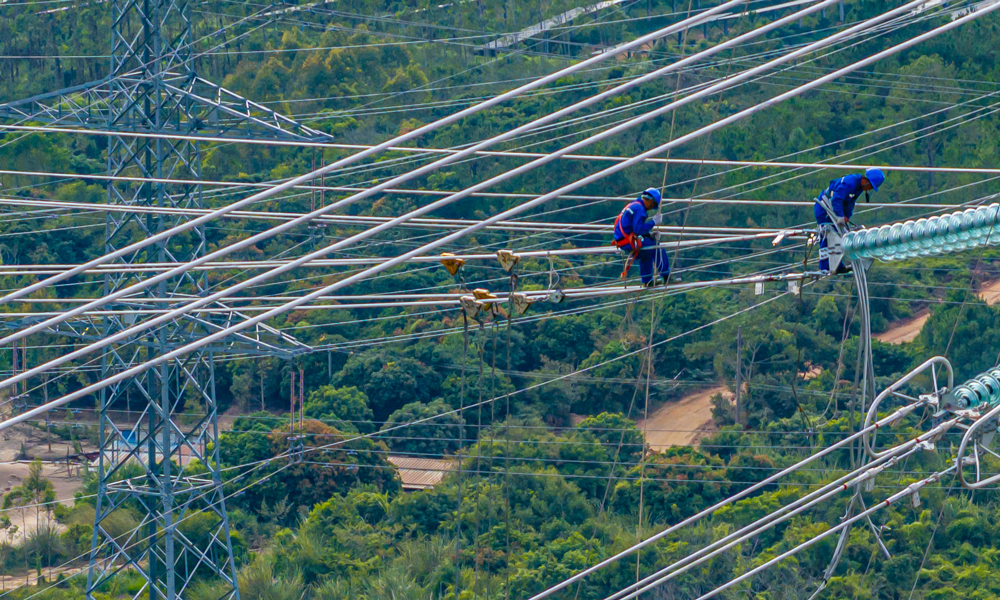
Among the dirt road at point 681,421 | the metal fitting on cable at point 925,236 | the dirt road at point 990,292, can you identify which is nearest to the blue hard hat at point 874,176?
the metal fitting on cable at point 925,236

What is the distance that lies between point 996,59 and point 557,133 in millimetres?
14910

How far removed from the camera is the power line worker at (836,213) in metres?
10.0

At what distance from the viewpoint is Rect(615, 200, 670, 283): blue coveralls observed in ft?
35.6

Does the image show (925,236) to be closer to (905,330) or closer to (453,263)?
(453,263)

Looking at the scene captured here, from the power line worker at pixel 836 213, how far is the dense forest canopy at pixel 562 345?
6585mm

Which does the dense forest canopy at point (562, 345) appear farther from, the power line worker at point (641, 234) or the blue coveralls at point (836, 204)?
the blue coveralls at point (836, 204)

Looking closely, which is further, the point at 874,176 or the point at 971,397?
the point at 874,176

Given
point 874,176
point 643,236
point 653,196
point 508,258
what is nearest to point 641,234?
point 643,236

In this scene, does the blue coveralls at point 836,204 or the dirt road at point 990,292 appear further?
the dirt road at point 990,292

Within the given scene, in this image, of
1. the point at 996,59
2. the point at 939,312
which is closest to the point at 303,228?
the point at 939,312

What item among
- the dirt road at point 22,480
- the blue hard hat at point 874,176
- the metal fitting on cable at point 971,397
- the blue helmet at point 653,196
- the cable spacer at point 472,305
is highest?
the blue hard hat at point 874,176

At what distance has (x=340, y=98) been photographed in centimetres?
4522

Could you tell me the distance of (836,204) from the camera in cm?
1010

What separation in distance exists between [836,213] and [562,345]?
23905mm
